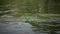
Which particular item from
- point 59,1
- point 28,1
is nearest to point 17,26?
point 28,1

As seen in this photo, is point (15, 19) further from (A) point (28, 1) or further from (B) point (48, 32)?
(B) point (48, 32)

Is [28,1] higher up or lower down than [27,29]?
higher up

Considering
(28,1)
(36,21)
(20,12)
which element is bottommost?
(36,21)

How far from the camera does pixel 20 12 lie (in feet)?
7.88

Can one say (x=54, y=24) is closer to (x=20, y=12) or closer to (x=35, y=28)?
(x=35, y=28)

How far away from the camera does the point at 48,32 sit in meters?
2.33

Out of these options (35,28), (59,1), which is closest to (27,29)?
(35,28)

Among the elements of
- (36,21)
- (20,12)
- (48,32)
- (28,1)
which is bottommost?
(48,32)

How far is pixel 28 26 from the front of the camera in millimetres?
2359

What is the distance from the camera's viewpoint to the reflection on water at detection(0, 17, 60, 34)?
234cm

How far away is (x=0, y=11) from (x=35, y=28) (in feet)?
1.99

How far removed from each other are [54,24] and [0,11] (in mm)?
861

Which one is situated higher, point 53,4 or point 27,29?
point 53,4

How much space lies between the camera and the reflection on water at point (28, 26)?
2338 mm
